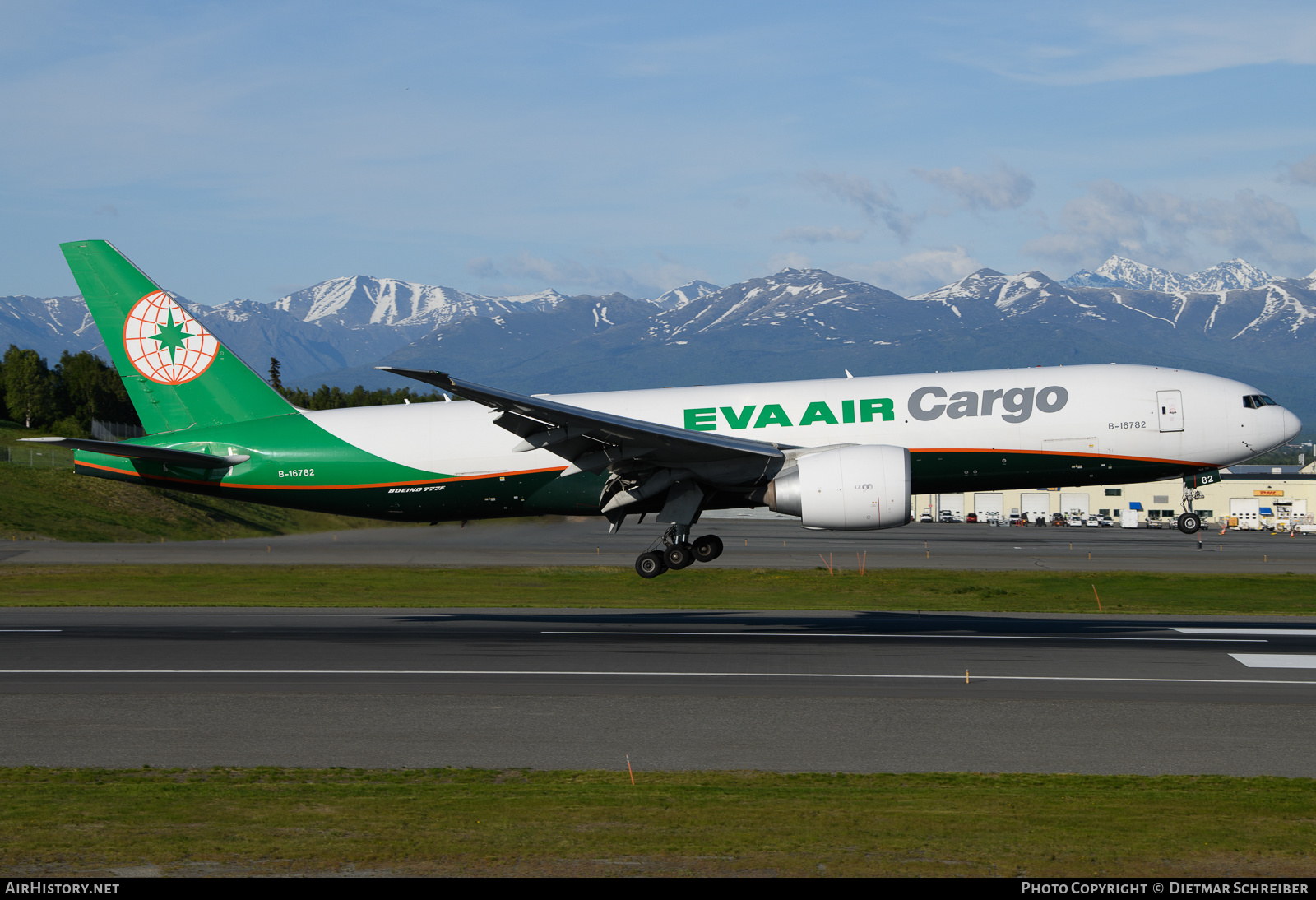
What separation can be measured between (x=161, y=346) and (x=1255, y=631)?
1218 inches

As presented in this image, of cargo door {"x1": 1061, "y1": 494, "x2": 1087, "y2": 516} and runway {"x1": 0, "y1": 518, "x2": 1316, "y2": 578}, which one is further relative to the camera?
cargo door {"x1": 1061, "y1": 494, "x2": 1087, "y2": 516}

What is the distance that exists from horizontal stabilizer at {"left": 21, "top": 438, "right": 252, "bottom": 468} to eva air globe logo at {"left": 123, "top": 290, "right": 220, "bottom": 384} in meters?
2.49

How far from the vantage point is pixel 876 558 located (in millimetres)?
64062

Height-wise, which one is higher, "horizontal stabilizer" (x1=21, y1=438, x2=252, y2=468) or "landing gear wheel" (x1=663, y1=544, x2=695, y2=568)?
"horizontal stabilizer" (x1=21, y1=438, x2=252, y2=468)

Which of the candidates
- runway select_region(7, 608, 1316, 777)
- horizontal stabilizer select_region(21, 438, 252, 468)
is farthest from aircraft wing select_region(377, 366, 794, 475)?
horizontal stabilizer select_region(21, 438, 252, 468)

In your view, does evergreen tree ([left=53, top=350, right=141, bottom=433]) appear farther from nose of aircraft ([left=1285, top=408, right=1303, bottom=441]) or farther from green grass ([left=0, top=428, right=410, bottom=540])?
nose of aircraft ([left=1285, top=408, right=1303, bottom=441])

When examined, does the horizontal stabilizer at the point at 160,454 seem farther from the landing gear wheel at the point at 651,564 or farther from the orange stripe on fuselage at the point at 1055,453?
the orange stripe on fuselage at the point at 1055,453

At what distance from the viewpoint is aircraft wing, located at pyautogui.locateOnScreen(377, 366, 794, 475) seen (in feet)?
84.0

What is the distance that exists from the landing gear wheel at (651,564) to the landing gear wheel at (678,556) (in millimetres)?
204

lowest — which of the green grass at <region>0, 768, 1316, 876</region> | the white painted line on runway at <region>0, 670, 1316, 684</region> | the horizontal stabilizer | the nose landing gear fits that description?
the white painted line on runway at <region>0, 670, 1316, 684</region>

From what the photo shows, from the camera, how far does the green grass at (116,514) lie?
7750cm

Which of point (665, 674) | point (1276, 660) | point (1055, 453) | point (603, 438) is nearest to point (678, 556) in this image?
point (603, 438)

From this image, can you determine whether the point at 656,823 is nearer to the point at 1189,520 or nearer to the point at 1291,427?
the point at 1189,520

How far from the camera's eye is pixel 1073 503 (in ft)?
520
